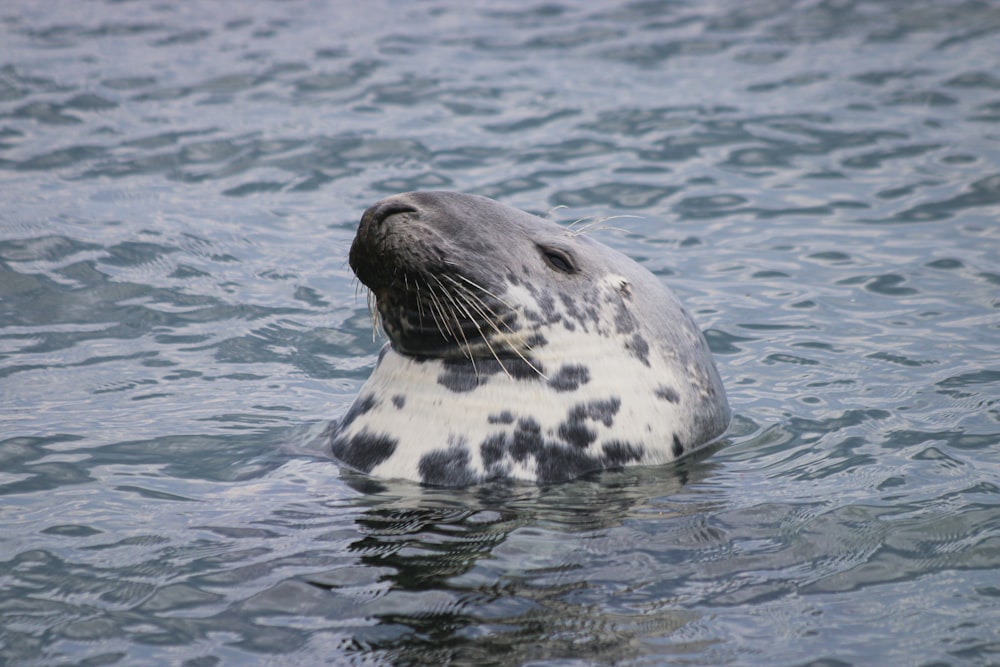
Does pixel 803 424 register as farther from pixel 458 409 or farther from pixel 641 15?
pixel 641 15

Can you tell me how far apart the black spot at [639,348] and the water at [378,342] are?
0.55m

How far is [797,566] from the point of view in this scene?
16.8 ft

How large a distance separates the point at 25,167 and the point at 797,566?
8441 mm

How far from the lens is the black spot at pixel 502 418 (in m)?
5.98

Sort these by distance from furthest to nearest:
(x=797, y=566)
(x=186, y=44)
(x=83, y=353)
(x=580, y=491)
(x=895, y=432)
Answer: (x=186, y=44) → (x=83, y=353) → (x=895, y=432) → (x=580, y=491) → (x=797, y=566)

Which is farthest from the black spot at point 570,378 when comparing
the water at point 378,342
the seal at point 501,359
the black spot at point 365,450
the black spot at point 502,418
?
the black spot at point 365,450

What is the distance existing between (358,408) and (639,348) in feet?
4.40

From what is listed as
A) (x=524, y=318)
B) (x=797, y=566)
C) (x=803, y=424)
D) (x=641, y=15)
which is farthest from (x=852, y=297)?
(x=641, y=15)

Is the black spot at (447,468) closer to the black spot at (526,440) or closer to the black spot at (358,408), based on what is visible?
the black spot at (526,440)

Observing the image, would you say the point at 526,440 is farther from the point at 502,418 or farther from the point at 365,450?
the point at 365,450

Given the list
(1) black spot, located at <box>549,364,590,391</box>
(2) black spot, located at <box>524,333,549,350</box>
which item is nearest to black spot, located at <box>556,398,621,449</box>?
(1) black spot, located at <box>549,364,590,391</box>

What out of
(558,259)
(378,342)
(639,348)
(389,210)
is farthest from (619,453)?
(378,342)

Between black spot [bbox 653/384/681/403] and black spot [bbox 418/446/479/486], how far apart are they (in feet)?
3.21

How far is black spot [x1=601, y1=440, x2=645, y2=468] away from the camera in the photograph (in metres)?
6.06
